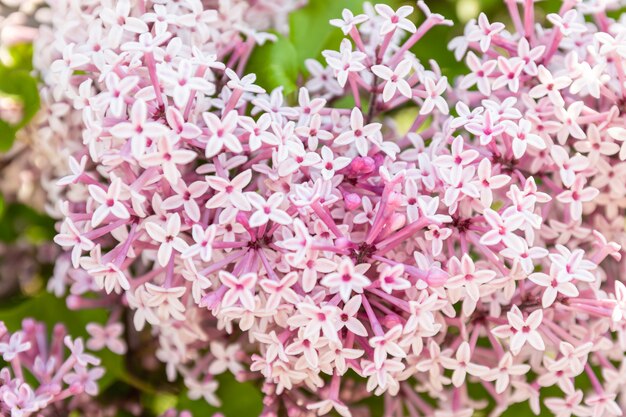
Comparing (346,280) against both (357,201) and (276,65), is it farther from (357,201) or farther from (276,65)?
(276,65)

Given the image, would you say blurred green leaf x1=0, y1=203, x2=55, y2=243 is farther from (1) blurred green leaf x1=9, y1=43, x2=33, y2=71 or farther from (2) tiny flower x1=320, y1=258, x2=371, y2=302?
(2) tiny flower x1=320, y1=258, x2=371, y2=302

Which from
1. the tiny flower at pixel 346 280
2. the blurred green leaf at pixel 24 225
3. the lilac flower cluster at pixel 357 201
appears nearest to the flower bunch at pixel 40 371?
the lilac flower cluster at pixel 357 201

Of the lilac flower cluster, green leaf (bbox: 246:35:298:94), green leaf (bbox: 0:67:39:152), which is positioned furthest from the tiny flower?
green leaf (bbox: 0:67:39:152)

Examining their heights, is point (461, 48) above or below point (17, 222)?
above

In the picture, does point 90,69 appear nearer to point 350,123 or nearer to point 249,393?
point 350,123

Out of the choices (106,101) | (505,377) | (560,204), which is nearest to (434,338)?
(505,377)

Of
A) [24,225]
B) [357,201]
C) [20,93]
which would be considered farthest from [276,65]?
[24,225]
